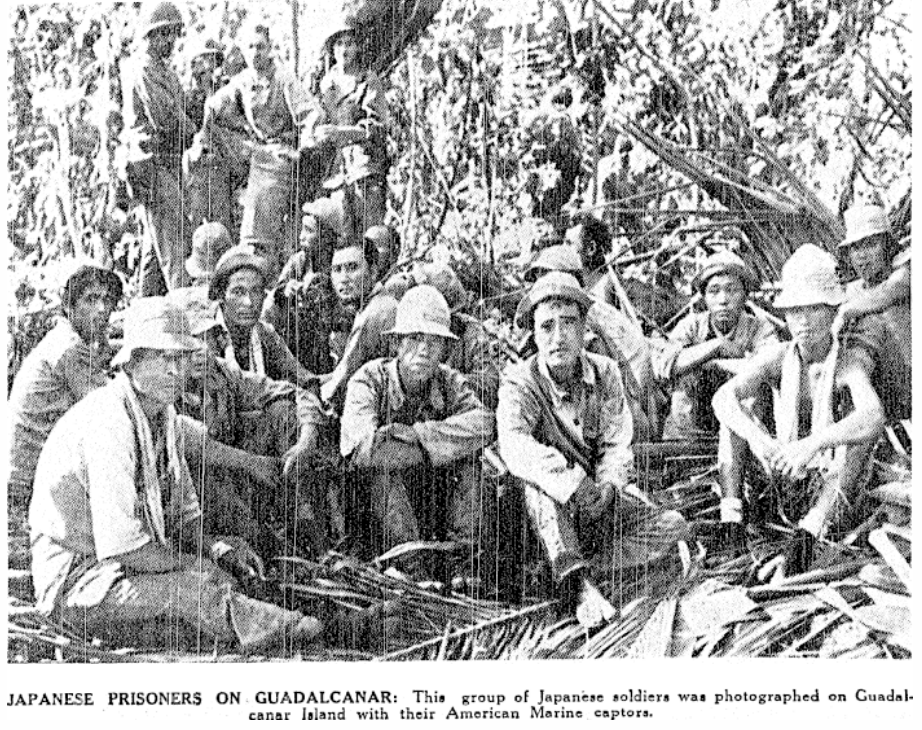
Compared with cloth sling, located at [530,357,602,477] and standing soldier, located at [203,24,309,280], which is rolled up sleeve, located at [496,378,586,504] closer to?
cloth sling, located at [530,357,602,477]

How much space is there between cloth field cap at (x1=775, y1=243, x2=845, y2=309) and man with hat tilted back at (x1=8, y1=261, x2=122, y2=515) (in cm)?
282

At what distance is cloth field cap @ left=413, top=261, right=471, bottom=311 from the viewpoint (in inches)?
213

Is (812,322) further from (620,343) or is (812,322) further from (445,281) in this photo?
(445,281)

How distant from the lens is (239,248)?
5426mm

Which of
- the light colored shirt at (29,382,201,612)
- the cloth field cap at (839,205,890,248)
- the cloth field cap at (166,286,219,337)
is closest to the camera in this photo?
the light colored shirt at (29,382,201,612)

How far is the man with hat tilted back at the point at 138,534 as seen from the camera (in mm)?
5309

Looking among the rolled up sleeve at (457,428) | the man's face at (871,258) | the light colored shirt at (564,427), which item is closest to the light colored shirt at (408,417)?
the rolled up sleeve at (457,428)

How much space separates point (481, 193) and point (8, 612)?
8.55 feet

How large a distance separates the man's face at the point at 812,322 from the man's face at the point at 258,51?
95.3 inches

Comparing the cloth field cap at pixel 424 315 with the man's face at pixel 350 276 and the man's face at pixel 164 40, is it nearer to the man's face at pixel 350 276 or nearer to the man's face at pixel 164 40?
the man's face at pixel 350 276

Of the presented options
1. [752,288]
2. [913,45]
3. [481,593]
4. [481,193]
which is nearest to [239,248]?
[481,193]

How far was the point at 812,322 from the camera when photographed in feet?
18.0

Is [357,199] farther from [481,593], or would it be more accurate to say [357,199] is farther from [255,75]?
[481,593]

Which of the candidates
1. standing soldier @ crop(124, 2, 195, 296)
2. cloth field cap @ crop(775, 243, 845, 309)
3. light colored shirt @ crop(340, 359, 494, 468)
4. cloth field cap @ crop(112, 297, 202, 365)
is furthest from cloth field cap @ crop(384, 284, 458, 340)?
cloth field cap @ crop(775, 243, 845, 309)
